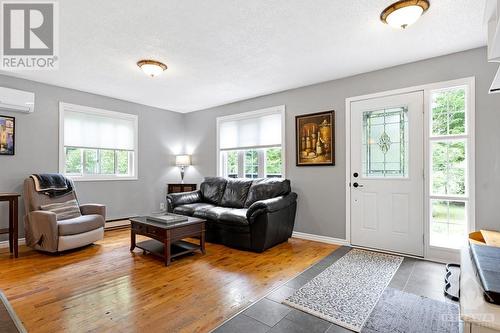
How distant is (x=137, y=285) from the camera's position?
247 centimetres

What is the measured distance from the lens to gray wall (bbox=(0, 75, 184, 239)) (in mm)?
3830

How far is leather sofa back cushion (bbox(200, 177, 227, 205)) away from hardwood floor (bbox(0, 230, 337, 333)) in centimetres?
113

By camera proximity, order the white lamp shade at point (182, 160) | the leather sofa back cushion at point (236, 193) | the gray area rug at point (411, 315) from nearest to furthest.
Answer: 1. the gray area rug at point (411, 315)
2. the leather sofa back cushion at point (236, 193)
3. the white lamp shade at point (182, 160)

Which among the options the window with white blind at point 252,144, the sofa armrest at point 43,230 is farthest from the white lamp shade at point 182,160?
the sofa armrest at point 43,230

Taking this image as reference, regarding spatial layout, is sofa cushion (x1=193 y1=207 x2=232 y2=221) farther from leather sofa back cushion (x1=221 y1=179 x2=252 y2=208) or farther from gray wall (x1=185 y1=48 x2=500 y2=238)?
gray wall (x1=185 y1=48 x2=500 y2=238)

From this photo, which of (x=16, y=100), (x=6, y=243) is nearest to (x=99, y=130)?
(x=16, y=100)

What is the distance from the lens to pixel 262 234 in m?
3.38

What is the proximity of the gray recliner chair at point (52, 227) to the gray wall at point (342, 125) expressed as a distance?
2.52 m

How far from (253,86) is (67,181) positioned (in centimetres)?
327

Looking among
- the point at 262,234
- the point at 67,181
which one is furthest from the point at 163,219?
the point at 67,181

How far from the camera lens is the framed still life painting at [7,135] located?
3.67 meters

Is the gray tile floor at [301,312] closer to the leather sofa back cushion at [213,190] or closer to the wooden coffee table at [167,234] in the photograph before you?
the wooden coffee table at [167,234]

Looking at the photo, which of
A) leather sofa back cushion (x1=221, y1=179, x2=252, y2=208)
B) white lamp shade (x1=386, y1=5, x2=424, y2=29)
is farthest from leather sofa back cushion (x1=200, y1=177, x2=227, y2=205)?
white lamp shade (x1=386, y1=5, x2=424, y2=29)

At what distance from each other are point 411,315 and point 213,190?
136 inches
